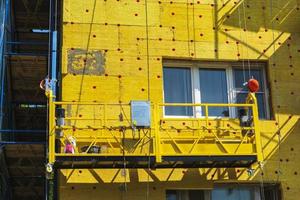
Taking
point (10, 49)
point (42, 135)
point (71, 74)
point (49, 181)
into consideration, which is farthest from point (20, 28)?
point (49, 181)

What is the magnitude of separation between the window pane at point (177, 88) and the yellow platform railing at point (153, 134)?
33 cm

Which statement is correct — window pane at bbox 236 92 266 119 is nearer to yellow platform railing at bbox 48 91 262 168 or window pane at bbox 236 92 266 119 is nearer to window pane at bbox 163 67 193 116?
yellow platform railing at bbox 48 91 262 168

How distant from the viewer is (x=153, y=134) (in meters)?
14.4

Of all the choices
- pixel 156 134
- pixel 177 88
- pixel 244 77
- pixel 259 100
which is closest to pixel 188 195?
pixel 156 134

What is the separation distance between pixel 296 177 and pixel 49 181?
6252 millimetres

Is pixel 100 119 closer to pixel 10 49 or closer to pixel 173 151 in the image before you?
pixel 173 151

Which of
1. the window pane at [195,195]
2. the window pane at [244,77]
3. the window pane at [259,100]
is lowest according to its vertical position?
the window pane at [195,195]

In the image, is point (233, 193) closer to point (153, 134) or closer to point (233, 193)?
point (233, 193)

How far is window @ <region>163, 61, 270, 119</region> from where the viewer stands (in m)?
15.7

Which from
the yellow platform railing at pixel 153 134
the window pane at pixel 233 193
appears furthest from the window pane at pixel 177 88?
the window pane at pixel 233 193

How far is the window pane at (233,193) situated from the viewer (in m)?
15.0

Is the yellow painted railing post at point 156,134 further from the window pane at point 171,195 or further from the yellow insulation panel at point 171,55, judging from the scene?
the window pane at point 171,195

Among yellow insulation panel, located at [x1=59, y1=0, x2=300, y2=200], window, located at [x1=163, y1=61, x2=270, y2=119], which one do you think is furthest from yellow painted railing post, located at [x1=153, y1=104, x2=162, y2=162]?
window, located at [x1=163, y1=61, x2=270, y2=119]

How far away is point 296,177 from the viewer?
15.2m
